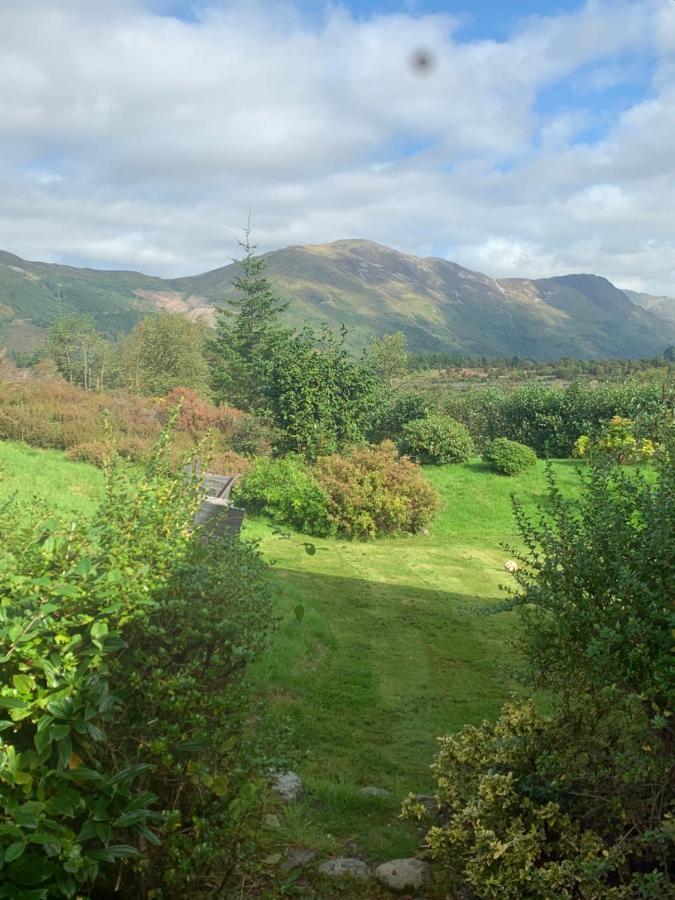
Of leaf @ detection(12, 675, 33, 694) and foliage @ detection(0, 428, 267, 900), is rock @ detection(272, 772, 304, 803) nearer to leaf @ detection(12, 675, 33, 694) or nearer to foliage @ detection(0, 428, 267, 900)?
foliage @ detection(0, 428, 267, 900)

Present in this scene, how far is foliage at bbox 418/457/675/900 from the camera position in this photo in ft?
10.7

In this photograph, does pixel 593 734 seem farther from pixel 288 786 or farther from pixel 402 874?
pixel 288 786

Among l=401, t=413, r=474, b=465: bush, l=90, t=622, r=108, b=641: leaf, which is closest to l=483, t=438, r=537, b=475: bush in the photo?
l=401, t=413, r=474, b=465: bush

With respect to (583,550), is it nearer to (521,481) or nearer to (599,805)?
(599,805)

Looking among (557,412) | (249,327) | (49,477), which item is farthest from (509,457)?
(249,327)

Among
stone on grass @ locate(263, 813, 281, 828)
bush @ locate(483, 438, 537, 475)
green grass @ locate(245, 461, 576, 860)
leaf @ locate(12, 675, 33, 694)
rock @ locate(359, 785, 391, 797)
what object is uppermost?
leaf @ locate(12, 675, 33, 694)

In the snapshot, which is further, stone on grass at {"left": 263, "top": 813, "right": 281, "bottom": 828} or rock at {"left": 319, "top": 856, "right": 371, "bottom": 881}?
stone on grass at {"left": 263, "top": 813, "right": 281, "bottom": 828}

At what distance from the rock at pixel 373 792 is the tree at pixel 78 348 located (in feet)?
140

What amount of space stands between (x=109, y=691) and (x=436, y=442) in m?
19.1

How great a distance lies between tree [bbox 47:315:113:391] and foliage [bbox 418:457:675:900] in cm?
4361

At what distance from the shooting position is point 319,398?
21.0m

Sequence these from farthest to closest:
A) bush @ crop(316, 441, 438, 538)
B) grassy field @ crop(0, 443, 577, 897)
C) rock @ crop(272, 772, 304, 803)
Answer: bush @ crop(316, 441, 438, 538) < rock @ crop(272, 772, 304, 803) < grassy field @ crop(0, 443, 577, 897)

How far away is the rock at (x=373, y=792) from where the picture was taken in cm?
489

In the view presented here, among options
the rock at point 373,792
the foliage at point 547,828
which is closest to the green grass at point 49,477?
the rock at point 373,792
